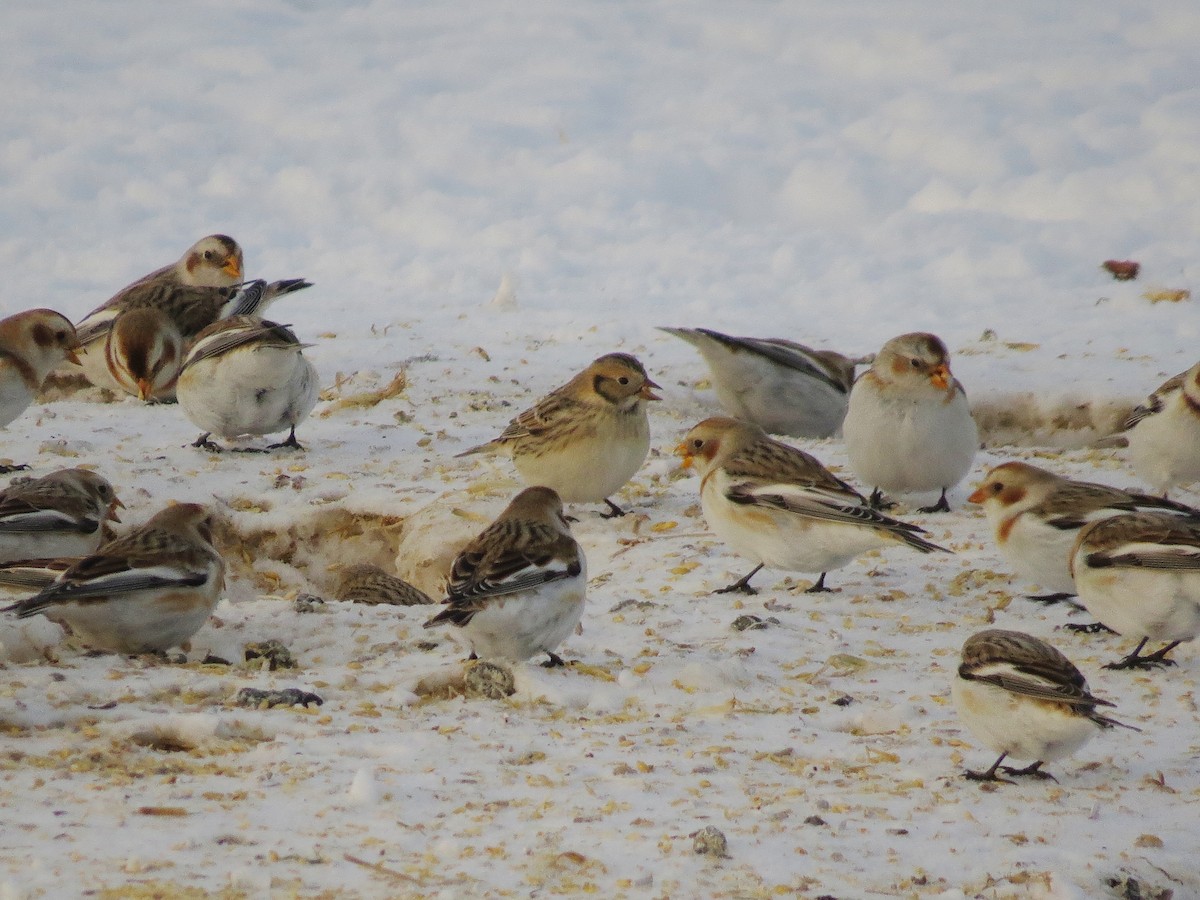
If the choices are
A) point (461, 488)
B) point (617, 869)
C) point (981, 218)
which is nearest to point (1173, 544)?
point (617, 869)

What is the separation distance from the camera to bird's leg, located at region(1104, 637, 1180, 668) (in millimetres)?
5469

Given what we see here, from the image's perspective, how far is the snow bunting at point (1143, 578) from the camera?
525 cm

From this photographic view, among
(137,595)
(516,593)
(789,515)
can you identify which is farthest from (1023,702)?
(137,595)

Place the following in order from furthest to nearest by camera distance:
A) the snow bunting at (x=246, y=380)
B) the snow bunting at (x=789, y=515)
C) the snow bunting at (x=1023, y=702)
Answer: the snow bunting at (x=246, y=380) < the snow bunting at (x=789, y=515) < the snow bunting at (x=1023, y=702)

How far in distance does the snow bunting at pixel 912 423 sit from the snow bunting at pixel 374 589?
235 cm

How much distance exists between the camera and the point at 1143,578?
5.30 metres

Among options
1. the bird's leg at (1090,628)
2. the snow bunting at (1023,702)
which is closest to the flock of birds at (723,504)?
the snow bunting at (1023,702)

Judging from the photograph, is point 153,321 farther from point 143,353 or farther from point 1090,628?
point 1090,628

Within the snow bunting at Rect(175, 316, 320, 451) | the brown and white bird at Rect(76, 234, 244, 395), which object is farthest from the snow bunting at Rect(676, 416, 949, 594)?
the brown and white bird at Rect(76, 234, 244, 395)

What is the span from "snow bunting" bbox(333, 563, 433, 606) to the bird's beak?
270 cm

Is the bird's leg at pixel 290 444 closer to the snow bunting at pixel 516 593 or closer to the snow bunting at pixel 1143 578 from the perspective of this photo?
the snow bunting at pixel 516 593

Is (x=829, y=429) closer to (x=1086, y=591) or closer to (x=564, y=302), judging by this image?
(x=564, y=302)

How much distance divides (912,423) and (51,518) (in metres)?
4.00

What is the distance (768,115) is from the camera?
50.0ft
